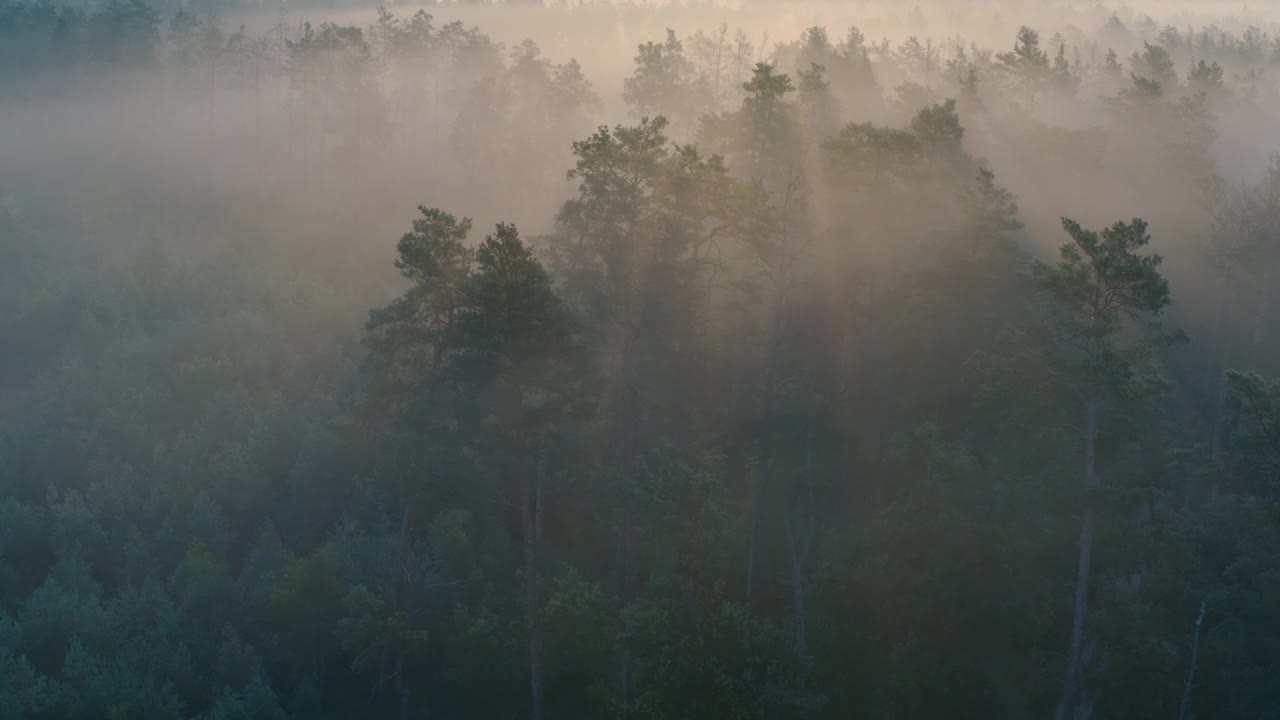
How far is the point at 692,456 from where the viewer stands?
30.0 m

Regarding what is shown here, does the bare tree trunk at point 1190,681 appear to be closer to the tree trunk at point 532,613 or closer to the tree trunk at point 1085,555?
the tree trunk at point 1085,555

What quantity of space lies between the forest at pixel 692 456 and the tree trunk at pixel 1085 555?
13 cm

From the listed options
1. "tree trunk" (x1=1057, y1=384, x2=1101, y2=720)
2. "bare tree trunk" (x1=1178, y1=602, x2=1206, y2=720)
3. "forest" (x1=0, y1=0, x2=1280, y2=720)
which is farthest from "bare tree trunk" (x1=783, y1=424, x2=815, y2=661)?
"bare tree trunk" (x1=1178, y1=602, x2=1206, y2=720)

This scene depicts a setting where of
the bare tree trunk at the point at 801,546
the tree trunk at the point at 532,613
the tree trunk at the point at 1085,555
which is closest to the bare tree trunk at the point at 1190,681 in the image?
the tree trunk at the point at 1085,555

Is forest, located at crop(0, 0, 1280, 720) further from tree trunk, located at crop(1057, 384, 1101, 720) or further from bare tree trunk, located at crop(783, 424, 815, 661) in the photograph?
bare tree trunk, located at crop(783, 424, 815, 661)

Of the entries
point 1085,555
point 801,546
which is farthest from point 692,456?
point 1085,555

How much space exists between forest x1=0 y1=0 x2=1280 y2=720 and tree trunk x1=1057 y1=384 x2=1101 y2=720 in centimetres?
13

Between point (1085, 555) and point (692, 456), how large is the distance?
41.1 feet

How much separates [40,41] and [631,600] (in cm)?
8251

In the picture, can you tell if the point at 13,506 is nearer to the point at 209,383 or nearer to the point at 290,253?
the point at 209,383

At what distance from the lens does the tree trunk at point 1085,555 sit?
22.0 metres

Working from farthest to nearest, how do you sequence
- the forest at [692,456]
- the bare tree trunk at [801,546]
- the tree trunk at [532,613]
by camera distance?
the bare tree trunk at [801,546], the tree trunk at [532,613], the forest at [692,456]

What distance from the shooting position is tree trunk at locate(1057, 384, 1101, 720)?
867 inches

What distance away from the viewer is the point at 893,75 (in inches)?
3302
